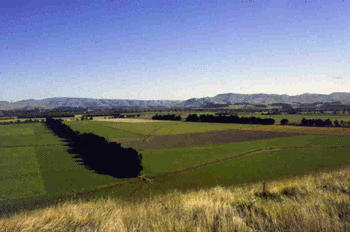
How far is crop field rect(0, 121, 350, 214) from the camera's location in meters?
32.4

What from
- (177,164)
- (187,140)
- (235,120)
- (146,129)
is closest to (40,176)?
(177,164)

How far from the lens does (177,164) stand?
1721 inches

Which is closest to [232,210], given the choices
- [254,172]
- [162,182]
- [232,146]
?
[162,182]

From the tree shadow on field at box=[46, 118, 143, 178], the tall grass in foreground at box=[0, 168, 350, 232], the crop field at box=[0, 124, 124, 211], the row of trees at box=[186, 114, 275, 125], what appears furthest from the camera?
the row of trees at box=[186, 114, 275, 125]

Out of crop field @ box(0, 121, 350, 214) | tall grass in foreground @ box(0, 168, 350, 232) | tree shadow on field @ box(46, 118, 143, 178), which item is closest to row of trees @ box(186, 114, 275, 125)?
crop field @ box(0, 121, 350, 214)

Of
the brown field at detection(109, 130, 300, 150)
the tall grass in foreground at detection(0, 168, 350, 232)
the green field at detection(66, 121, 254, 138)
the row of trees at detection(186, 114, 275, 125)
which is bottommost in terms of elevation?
the brown field at detection(109, 130, 300, 150)

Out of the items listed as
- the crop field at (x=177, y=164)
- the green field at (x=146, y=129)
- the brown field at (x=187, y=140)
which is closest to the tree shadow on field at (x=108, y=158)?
the crop field at (x=177, y=164)

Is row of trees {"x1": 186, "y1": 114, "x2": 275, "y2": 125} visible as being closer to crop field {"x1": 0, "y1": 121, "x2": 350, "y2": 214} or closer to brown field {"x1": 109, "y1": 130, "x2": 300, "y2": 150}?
brown field {"x1": 109, "y1": 130, "x2": 300, "y2": 150}

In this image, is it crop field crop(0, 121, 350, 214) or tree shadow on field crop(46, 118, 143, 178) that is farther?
tree shadow on field crop(46, 118, 143, 178)

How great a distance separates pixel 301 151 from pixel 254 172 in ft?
68.7

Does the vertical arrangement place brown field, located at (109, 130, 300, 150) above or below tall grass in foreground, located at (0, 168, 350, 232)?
below

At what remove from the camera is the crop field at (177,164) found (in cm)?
3238

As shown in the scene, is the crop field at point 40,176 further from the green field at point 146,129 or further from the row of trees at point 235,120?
the row of trees at point 235,120

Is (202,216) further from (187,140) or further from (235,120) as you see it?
(235,120)
